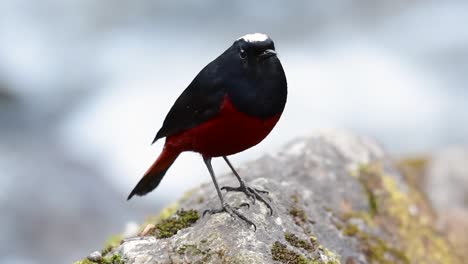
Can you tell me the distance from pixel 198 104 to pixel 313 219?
1.22m

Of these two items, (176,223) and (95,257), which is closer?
(95,257)

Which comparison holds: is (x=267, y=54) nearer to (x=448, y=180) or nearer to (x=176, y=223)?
(x=176, y=223)

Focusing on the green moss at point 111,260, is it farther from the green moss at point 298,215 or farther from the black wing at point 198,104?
the green moss at point 298,215

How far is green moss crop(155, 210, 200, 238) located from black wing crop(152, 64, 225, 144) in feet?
1.83

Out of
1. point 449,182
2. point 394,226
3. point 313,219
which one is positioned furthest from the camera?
point 449,182

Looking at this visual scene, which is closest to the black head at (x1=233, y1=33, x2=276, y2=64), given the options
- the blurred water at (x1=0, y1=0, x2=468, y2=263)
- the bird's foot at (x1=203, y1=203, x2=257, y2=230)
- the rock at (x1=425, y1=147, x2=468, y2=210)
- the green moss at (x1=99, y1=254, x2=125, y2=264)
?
the bird's foot at (x1=203, y1=203, x2=257, y2=230)

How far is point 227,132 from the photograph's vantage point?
4.20 metres

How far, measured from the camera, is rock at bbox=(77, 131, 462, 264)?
3.99 meters

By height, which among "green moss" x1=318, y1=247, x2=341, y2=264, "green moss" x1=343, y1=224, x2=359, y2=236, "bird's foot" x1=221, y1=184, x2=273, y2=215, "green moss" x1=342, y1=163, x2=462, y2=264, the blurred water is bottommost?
the blurred water

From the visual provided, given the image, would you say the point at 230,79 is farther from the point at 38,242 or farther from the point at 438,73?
the point at 438,73

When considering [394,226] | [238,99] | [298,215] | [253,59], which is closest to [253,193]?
[298,215]

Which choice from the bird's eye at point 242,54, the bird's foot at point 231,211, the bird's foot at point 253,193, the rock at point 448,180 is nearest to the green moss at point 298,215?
the bird's foot at point 253,193

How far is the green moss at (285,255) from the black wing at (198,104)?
2.93ft

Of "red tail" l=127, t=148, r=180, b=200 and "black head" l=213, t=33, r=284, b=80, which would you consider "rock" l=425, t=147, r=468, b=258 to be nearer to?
"red tail" l=127, t=148, r=180, b=200
